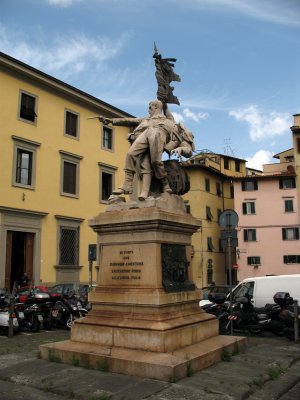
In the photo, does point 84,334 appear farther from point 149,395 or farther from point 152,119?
point 152,119

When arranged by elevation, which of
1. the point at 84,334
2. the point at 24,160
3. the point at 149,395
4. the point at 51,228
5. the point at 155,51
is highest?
the point at 24,160

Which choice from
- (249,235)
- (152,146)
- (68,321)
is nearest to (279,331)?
(68,321)

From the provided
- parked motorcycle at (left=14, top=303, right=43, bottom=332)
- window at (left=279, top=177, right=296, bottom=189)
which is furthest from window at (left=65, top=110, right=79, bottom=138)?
window at (left=279, top=177, right=296, bottom=189)

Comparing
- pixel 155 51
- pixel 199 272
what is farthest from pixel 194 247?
pixel 155 51

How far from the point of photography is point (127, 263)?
21.5 feet

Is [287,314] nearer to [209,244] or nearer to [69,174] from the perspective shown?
[69,174]

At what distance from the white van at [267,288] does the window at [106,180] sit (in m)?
15.2

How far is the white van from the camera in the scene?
1390 centimetres

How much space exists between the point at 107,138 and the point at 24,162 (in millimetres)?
7265

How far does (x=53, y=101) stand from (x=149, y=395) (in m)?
23.0

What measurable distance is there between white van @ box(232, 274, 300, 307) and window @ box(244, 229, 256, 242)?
86.5ft

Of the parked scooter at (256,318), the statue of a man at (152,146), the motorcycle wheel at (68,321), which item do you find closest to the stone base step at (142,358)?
the statue of a man at (152,146)

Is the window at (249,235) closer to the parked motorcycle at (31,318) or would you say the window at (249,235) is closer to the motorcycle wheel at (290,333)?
the motorcycle wheel at (290,333)

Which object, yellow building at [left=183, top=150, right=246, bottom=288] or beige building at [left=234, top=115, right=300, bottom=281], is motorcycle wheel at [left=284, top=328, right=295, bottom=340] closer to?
yellow building at [left=183, top=150, right=246, bottom=288]
